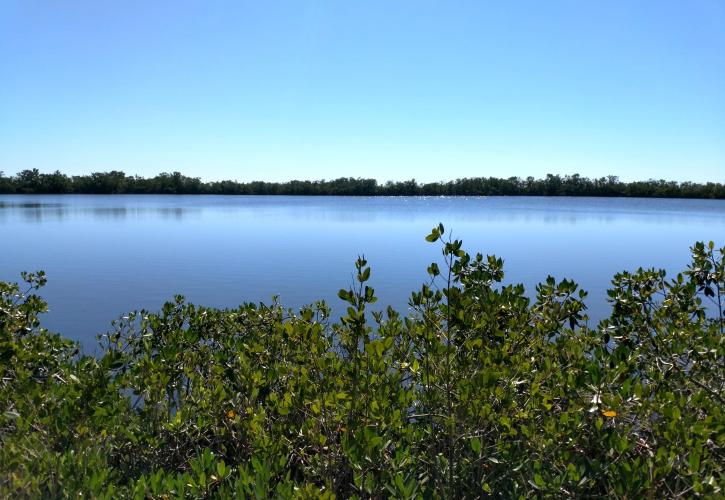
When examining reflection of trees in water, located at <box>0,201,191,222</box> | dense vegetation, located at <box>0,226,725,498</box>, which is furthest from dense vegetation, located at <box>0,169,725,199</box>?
dense vegetation, located at <box>0,226,725,498</box>

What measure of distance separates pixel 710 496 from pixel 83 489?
3083 millimetres

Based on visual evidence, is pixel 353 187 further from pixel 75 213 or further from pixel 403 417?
pixel 403 417

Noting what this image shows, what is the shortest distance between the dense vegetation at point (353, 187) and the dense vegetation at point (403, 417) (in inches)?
5362

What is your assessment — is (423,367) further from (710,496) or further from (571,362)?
(710,496)

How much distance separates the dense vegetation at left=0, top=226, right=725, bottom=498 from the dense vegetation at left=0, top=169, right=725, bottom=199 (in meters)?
136

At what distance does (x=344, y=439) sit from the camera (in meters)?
2.95

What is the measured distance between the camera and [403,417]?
3.39m

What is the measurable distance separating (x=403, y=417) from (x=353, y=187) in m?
155

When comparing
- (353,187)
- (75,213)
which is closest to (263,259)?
(75,213)

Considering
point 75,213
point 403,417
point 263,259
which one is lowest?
point 263,259

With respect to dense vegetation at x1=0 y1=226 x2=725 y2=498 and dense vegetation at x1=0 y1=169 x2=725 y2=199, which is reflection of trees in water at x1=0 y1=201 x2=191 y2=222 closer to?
dense vegetation at x1=0 y1=226 x2=725 y2=498

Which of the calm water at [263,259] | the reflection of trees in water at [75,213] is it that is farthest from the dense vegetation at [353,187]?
the calm water at [263,259]

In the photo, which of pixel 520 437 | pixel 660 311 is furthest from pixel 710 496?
pixel 660 311

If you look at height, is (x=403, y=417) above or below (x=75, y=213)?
above
